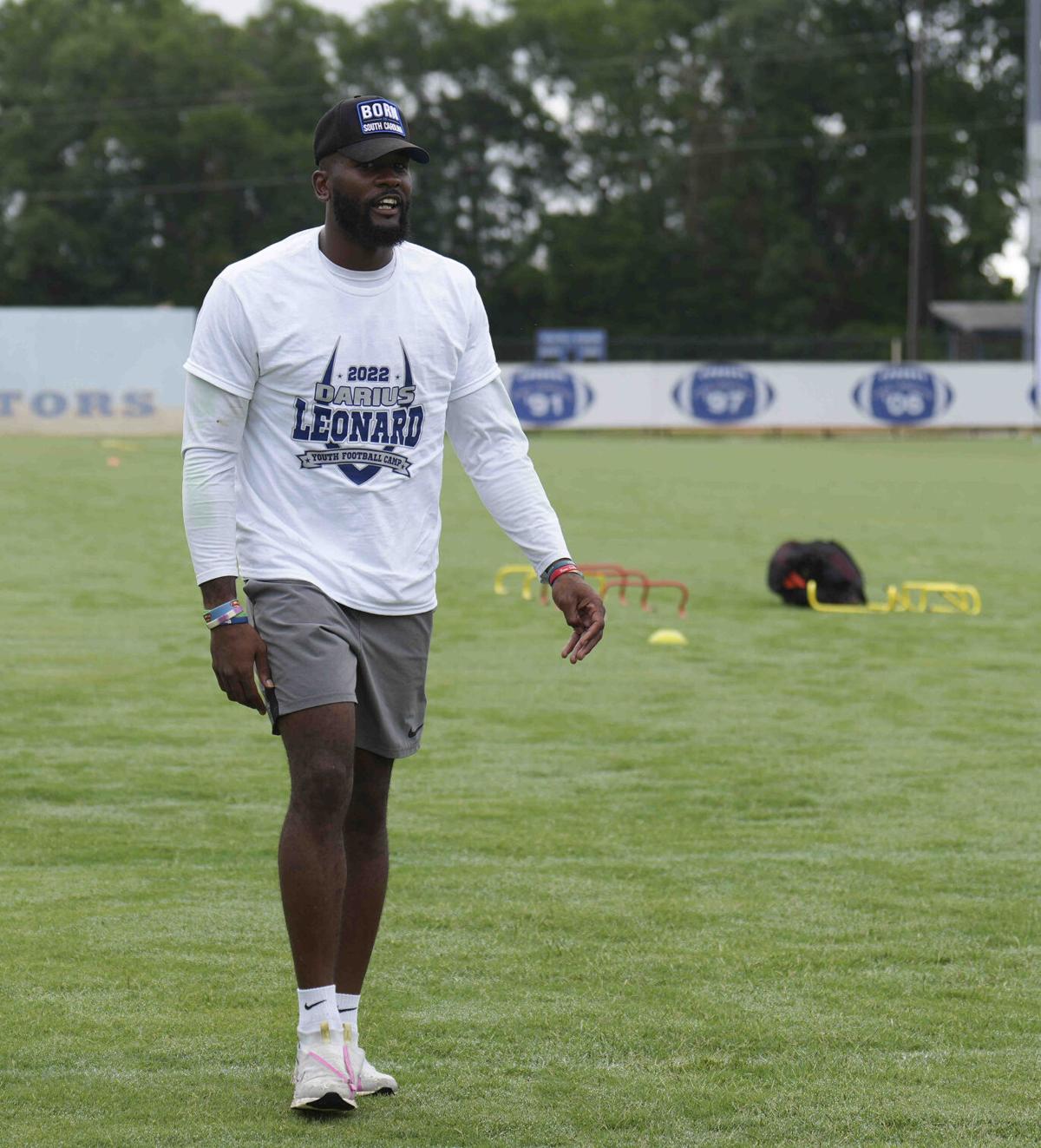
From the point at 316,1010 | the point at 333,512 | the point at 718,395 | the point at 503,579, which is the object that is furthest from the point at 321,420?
the point at 718,395

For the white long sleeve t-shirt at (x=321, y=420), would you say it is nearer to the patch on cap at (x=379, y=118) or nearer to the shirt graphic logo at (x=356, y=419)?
the shirt graphic logo at (x=356, y=419)

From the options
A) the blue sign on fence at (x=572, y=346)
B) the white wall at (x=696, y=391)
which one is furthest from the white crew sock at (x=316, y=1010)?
the blue sign on fence at (x=572, y=346)

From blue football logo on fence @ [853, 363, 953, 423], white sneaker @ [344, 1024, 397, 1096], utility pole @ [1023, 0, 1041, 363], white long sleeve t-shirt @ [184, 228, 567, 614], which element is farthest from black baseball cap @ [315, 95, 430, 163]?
blue football logo on fence @ [853, 363, 953, 423]

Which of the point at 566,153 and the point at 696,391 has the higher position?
the point at 566,153

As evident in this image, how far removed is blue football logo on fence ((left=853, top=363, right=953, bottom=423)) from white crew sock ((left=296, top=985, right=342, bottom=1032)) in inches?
1759

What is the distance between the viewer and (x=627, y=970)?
5457mm

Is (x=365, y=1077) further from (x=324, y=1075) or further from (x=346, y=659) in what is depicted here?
(x=346, y=659)

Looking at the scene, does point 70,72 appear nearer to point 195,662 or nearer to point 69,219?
point 69,219

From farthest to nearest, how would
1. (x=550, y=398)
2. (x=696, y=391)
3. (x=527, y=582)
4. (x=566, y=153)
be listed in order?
(x=566, y=153), (x=696, y=391), (x=550, y=398), (x=527, y=582)

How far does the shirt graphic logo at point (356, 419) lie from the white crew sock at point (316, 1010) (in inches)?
44.5

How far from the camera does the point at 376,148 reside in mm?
4434

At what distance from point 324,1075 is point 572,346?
2043 inches

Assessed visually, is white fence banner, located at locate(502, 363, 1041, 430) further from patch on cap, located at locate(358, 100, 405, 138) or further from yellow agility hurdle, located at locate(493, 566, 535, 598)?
patch on cap, located at locate(358, 100, 405, 138)

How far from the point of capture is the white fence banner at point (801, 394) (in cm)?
4703
